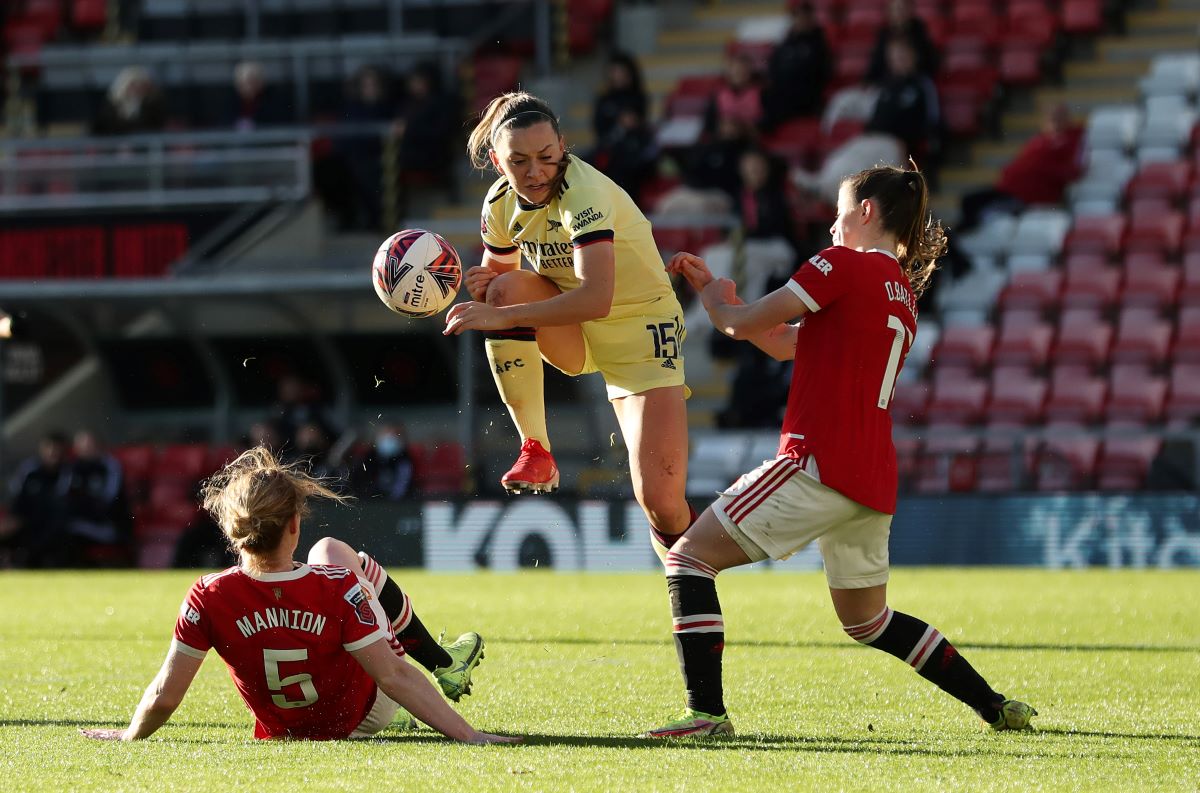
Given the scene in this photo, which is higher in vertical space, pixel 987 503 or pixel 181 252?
pixel 181 252

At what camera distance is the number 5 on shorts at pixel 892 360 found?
551cm

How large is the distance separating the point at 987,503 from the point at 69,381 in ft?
31.3

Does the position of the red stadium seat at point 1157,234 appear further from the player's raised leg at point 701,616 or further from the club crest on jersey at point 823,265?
the player's raised leg at point 701,616

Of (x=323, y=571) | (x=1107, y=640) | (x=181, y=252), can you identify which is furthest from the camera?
(x=181, y=252)

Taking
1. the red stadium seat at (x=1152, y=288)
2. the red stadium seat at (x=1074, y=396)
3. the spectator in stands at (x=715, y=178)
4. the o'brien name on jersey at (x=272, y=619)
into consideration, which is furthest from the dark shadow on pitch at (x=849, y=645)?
the red stadium seat at (x=1152, y=288)

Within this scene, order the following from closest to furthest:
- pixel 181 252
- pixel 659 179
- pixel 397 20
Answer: pixel 181 252 → pixel 659 179 → pixel 397 20

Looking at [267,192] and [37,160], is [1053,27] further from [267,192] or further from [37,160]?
[37,160]

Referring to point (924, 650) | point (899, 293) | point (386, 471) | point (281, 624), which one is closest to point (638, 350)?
point (899, 293)

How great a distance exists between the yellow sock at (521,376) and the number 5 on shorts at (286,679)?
186cm

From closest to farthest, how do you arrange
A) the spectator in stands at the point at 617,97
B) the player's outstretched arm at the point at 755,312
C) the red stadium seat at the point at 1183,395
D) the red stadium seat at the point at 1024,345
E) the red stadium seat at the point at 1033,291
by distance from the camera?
1. the player's outstretched arm at the point at 755,312
2. the red stadium seat at the point at 1183,395
3. the red stadium seat at the point at 1024,345
4. the red stadium seat at the point at 1033,291
5. the spectator in stands at the point at 617,97

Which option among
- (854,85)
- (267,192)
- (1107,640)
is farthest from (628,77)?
(1107,640)

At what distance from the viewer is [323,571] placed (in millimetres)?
5035

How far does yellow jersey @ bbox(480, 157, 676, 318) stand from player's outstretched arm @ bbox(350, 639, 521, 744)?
1.69m

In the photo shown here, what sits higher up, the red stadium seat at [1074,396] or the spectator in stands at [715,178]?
the spectator in stands at [715,178]
